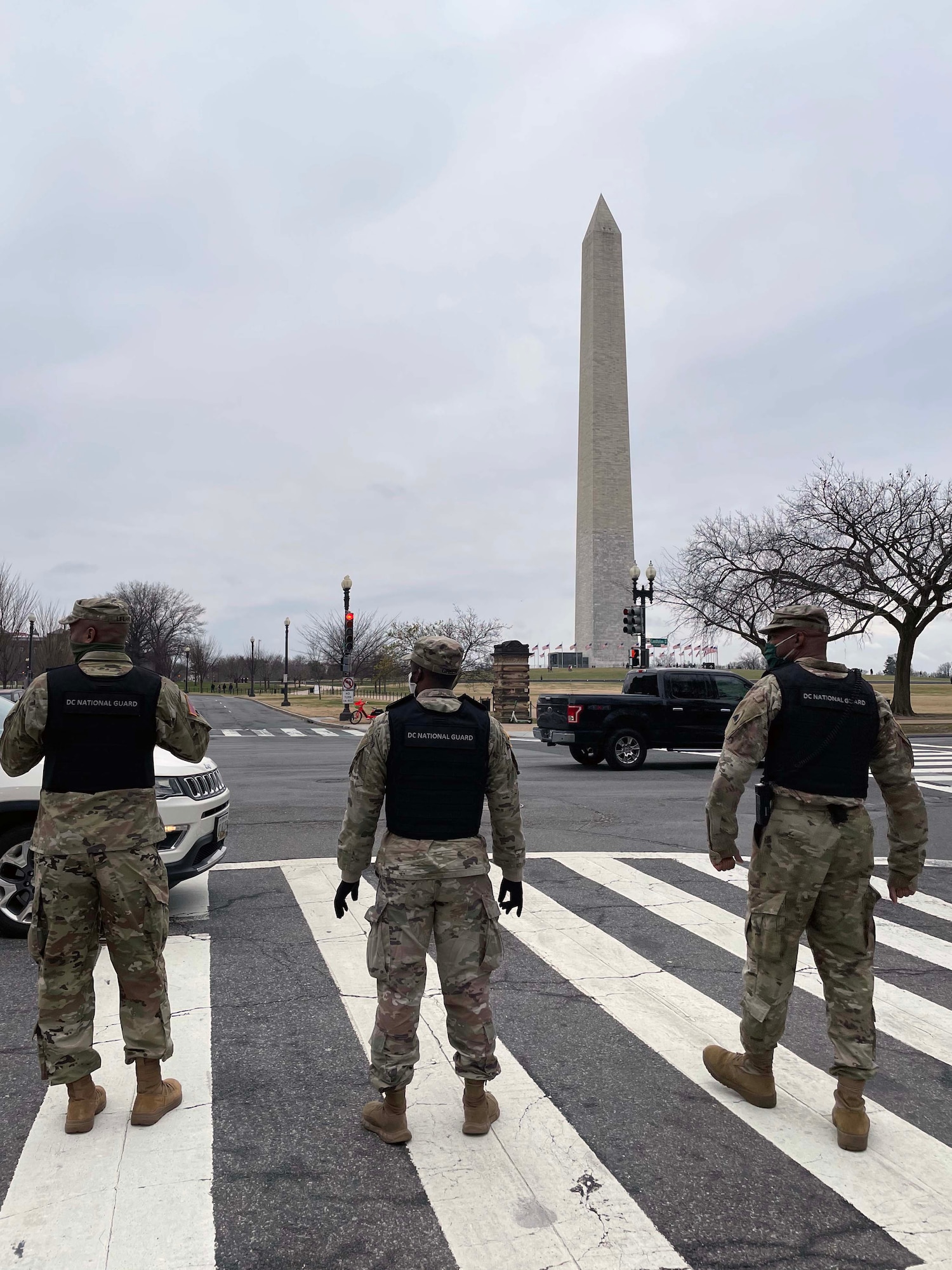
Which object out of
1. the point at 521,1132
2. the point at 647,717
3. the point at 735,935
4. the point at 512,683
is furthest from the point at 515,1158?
the point at 512,683

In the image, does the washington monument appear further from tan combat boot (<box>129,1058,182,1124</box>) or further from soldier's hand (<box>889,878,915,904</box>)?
tan combat boot (<box>129,1058,182,1124</box>)

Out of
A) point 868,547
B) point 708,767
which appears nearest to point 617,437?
point 868,547

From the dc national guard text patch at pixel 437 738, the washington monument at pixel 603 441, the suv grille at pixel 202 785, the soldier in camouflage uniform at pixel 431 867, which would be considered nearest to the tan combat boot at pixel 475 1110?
the soldier in camouflage uniform at pixel 431 867

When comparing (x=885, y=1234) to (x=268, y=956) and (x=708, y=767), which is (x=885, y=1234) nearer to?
(x=268, y=956)

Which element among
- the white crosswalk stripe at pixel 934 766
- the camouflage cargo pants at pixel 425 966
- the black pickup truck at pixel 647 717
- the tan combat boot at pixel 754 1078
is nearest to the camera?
the camouflage cargo pants at pixel 425 966

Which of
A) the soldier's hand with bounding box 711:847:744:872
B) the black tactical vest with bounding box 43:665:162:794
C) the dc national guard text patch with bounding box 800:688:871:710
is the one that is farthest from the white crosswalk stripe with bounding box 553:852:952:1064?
the black tactical vest with bounding box 43:665:162:794

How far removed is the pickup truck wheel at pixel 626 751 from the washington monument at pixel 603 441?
38.4 metres

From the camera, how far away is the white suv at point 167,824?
6.00 meters

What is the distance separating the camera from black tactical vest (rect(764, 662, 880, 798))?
12.5 ft

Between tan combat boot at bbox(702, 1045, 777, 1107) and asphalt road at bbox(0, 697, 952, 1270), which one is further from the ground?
tan combat boot at bbox(702, 1045, 777, 1107)

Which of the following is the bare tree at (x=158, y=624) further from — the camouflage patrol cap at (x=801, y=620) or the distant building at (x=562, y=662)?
the camouflage patrol cap at (x=801, y=620)

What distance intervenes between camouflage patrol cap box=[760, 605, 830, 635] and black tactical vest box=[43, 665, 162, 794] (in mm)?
2619

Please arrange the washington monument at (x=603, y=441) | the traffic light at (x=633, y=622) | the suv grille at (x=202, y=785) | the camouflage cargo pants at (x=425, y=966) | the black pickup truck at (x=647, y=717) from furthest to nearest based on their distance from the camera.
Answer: the washington monument at (x=603, y=441), the traffic light at (x=633, y=622), the black pickup truck at (x=647, y=717), the suv grille at (x=202, y=785), the camouflage cargo pants at (x=425, y=966)

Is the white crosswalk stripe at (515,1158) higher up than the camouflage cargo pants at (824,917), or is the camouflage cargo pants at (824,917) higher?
the camouflage cargo pants at (824,917)
